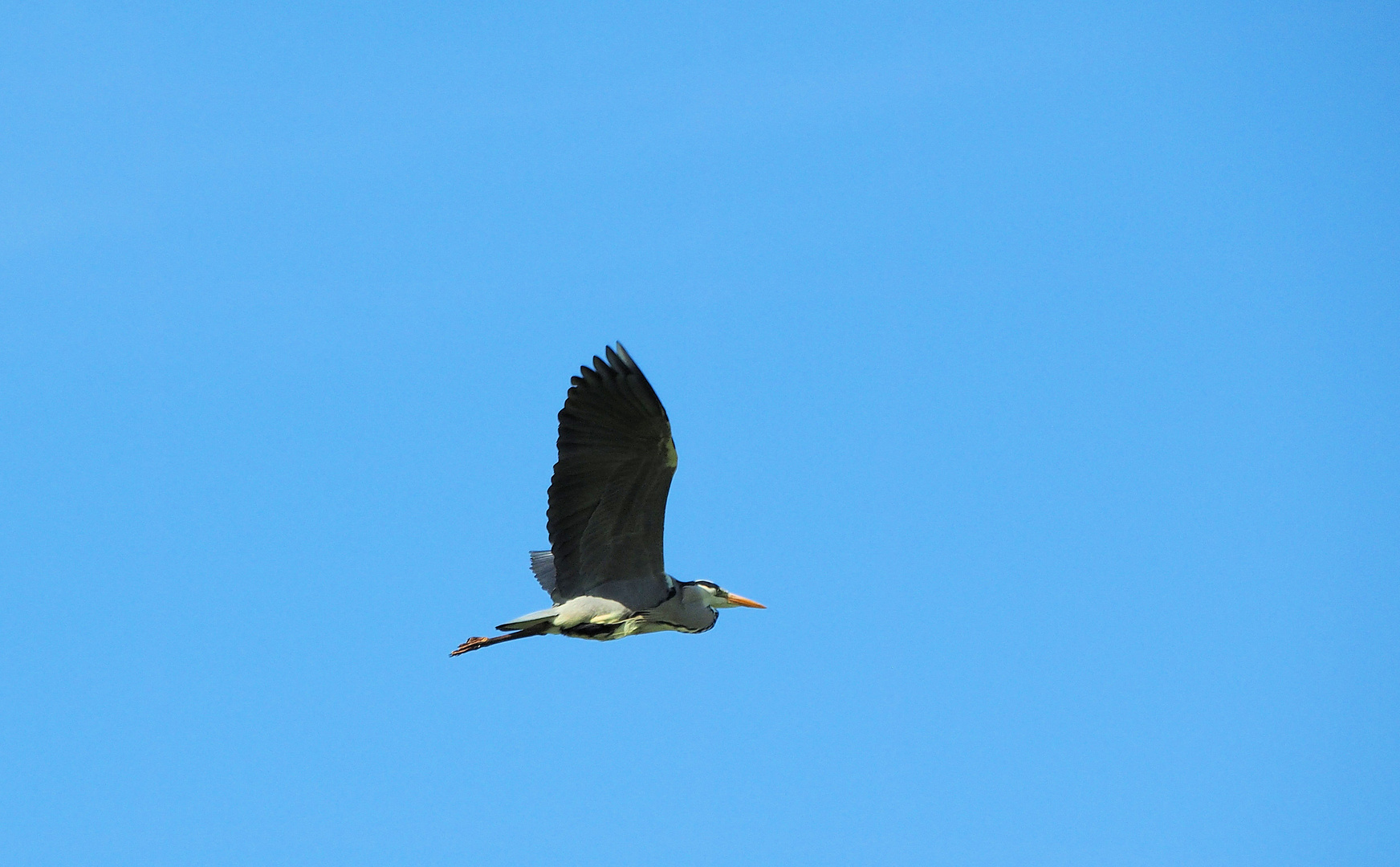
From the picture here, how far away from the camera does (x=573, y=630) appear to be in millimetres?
10570

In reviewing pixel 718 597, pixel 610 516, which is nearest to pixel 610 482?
pixel 610 516

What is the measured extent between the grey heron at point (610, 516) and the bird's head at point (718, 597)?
0.53 ft

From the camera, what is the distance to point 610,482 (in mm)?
10094

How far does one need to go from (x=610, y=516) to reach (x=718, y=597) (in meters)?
1.92

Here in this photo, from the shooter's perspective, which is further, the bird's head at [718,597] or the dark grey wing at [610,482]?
the bird's head at [718,597]

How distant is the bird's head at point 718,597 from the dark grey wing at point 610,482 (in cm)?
74

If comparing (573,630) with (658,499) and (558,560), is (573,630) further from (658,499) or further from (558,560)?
(658,499)

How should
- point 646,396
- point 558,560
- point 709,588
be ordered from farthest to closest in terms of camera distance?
point 709,588
point 558,560
point 646,396

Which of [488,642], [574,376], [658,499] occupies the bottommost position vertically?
[488,642]

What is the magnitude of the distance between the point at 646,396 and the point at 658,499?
979 millimetres

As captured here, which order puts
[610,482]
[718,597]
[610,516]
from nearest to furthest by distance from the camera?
[610,482] < [610,516] < [718,597]

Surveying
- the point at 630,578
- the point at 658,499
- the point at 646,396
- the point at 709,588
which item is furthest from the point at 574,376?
the point at 709,588

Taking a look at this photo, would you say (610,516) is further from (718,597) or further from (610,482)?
(718,597)

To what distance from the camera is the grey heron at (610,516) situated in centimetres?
981
